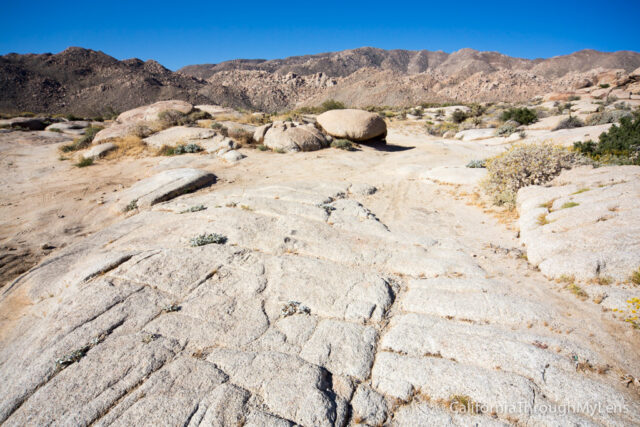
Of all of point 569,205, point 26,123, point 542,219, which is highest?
point 26,123

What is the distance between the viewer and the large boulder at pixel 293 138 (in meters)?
13.2

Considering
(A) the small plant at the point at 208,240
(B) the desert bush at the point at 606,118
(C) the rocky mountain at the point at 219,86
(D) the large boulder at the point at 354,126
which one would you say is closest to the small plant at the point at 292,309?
(A) the small plant at the point at 208,240

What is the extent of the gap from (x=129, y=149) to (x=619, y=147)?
17690mm

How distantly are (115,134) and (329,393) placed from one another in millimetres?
16791

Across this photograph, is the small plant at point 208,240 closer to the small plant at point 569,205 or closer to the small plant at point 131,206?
the small plant at point 131,206

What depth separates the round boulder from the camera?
13.1 metres

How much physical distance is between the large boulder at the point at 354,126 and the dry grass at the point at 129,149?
27.9ft

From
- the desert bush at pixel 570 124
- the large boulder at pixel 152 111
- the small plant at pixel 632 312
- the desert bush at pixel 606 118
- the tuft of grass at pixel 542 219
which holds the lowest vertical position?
the small plant at pixel 632 312

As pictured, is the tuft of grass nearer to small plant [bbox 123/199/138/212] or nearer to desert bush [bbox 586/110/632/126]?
small plant [bbox 123/199/138/212]

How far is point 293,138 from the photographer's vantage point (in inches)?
523

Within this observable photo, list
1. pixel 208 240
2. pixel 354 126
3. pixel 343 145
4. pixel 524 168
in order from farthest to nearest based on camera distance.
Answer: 1. pixel 354 126
2. pixel 343 145
3. pixel 524 168
4. pixel 208 240

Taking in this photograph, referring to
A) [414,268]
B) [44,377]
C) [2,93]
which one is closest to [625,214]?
[414,268]

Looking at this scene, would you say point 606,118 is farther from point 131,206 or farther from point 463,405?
point 131,206

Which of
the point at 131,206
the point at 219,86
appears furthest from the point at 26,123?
the point at 219,86
